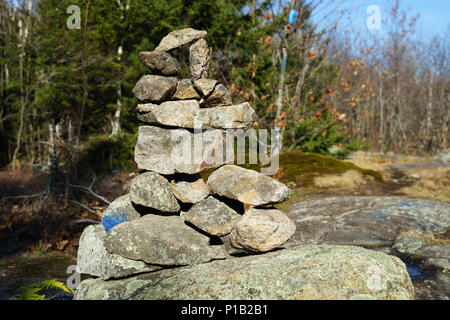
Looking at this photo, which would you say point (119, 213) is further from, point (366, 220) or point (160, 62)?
point (366, 220)

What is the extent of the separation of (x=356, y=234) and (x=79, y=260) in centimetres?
424

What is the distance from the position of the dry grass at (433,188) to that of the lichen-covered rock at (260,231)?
6092 mm

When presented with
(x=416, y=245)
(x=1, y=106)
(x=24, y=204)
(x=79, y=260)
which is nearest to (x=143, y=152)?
(x=79, y=260)

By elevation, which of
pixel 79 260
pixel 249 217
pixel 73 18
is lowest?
pixel 79 260

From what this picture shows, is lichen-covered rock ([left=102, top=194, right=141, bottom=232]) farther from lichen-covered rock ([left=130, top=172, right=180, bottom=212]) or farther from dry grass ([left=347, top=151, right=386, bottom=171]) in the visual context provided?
dry grass ([left=347, top=151, right=386, bottom=171])

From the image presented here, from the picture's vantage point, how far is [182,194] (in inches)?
140

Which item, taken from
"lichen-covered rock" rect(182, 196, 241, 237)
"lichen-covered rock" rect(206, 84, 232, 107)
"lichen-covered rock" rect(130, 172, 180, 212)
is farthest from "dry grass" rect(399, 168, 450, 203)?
"lichen-covered rock" rect(130, 172, 180, 212)

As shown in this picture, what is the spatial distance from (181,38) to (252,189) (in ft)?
5.91

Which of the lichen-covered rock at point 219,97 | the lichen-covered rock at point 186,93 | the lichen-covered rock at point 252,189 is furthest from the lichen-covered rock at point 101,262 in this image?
the lichen-covered rock at point 219,97

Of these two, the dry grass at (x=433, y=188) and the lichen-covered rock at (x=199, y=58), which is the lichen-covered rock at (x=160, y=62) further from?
the dry grass at (x=433, y=188)

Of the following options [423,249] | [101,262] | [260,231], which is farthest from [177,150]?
[423,249]

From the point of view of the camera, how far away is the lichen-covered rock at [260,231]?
3.23 m
